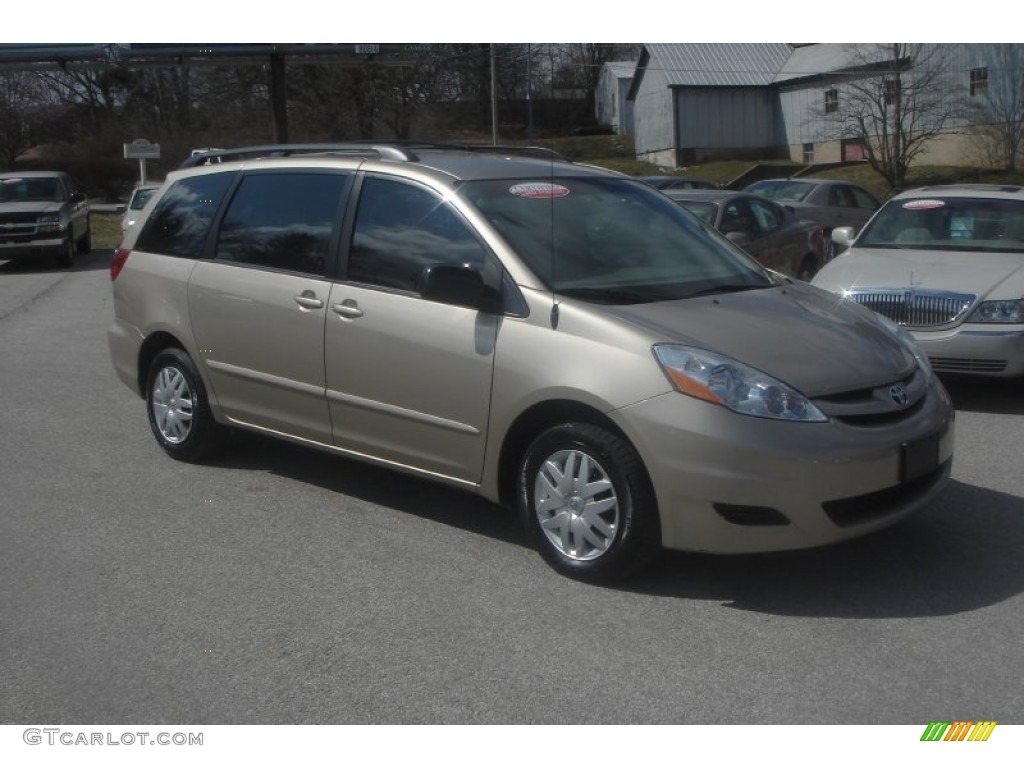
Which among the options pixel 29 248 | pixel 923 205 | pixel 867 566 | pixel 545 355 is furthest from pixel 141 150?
pixel 867 566

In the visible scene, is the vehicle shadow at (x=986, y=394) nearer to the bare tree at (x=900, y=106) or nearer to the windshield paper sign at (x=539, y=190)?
the windshield paper sign at (x=539, y=190)

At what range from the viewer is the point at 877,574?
5.09 m

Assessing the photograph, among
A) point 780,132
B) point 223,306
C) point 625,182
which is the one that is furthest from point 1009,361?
point 780,132

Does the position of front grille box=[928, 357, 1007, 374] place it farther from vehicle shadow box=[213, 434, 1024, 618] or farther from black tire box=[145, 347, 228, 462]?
black tire box=[145, 347, 228, 462]

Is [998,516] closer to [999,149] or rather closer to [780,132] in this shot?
[999,149]

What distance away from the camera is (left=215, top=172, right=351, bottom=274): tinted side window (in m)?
6.17

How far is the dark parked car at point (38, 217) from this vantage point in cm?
2253

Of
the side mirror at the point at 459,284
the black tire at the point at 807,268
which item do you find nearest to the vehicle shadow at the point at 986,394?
the black tire at the point at 807,268

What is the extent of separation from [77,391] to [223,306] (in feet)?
12.1

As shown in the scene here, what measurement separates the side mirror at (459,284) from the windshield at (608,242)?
0.80 feet

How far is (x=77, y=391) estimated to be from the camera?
9727 mm

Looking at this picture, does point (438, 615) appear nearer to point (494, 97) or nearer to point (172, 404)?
point (172, 404)

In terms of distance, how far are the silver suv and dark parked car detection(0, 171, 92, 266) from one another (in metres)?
17.0
